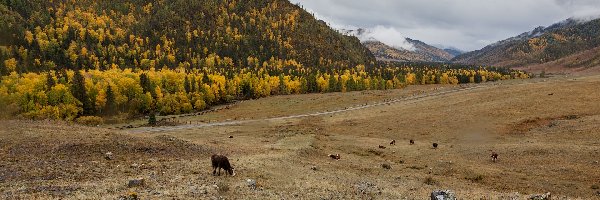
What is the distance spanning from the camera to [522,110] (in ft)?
277

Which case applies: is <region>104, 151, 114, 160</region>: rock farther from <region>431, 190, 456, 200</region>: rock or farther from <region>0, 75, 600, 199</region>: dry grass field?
<region>431, 190, 456, 200</region>: rock

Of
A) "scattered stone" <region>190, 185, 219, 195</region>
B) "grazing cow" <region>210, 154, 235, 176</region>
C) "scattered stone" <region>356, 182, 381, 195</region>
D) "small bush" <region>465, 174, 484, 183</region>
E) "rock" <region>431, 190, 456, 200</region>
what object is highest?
"grazing cow" <region>210, 154, 235, 176</region>

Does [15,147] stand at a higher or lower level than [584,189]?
higher

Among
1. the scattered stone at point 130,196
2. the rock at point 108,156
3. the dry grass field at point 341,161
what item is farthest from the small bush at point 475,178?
the rock at point 108,156

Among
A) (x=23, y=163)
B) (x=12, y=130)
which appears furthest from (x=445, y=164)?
(x=12, y=130)

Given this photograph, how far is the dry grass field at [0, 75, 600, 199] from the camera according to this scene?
2588 centimetres

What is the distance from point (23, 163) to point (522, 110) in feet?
273

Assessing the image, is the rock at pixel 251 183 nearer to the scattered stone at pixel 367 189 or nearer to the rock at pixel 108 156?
the scattered stone at pixel 367 189

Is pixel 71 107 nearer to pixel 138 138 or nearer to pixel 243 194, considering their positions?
pixel 138 138

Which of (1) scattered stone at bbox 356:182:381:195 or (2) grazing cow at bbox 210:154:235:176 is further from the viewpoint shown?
(2) grazing cow at bbox 210:154:235:176

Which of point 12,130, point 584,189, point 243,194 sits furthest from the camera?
point 12,130

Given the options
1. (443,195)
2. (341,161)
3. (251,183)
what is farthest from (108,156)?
(443,195)

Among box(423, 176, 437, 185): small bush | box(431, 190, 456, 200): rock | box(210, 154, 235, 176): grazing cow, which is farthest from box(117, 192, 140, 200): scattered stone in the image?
box(423, 176, 437, 185): small bush

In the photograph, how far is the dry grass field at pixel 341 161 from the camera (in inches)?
1019
